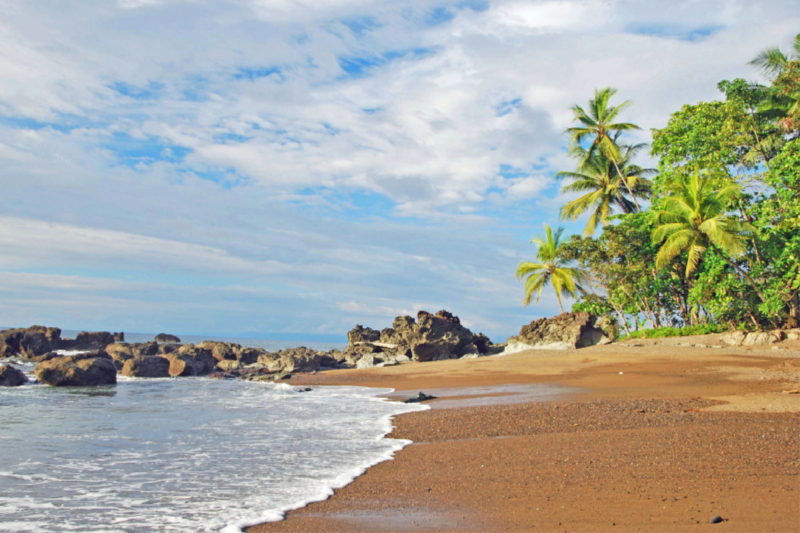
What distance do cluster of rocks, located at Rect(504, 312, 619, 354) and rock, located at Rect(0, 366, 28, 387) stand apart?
20335mm

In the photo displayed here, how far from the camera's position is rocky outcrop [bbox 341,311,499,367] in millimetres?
26859

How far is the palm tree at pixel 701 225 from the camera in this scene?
20.0m

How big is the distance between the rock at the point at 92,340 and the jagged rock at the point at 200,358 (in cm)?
1991

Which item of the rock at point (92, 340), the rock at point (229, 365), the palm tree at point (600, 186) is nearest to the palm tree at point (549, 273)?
the palm tree at point (600, 186)

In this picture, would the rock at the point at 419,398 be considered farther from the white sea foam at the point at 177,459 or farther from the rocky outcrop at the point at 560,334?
the rocky outcrop at the point at 560,334

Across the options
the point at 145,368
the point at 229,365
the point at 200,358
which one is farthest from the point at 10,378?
the point at 229,365

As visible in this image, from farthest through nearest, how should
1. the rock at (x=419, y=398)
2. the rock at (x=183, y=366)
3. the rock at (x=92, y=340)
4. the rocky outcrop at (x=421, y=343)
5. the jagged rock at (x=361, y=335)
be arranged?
the rock at (x=92, y=340)
the jagged rock at (x=361, y=335)
the rocky outcrop at (x=421, y=343)
the rock at (x=183, y=366)
the rock at (x=419, y=398)

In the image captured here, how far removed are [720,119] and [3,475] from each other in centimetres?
2688

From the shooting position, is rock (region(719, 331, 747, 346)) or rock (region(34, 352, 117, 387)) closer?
rock (region(34, 352, 117, 387))

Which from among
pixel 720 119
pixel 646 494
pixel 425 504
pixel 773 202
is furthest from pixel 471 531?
pixel 720 119

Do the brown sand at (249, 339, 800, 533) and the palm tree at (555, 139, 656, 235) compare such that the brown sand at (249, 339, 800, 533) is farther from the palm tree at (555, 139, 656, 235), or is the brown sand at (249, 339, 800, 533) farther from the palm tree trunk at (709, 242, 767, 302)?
the palm tree at (555, 139, 656, 235)

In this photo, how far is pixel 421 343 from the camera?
26375mm

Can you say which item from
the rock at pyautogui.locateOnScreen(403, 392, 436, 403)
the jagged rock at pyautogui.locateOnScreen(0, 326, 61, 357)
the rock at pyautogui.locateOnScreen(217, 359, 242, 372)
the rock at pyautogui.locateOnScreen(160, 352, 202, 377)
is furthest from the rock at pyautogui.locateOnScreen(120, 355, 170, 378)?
the jagged rock at pyautogui.locateOnScreen(0, 326, 61, 357)

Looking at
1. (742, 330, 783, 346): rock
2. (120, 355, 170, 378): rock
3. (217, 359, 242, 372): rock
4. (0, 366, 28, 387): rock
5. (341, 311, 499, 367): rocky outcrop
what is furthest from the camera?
(217, 359, 242, 372): rock
